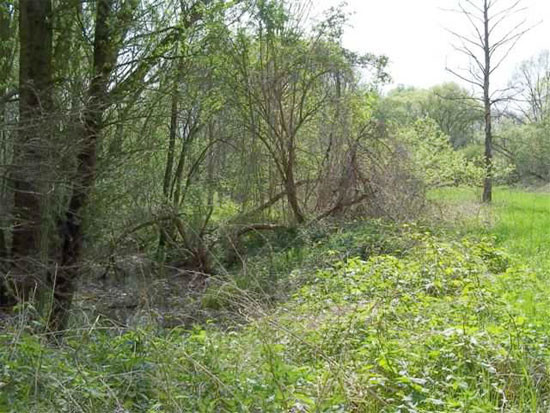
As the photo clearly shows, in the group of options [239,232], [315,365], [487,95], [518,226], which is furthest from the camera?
[487,95]

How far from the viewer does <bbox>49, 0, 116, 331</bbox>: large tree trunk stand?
7.05m

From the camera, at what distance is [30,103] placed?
22.4 ft

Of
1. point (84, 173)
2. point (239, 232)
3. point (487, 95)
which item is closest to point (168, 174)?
point (239, 232)

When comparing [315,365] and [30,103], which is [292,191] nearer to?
[30,103]

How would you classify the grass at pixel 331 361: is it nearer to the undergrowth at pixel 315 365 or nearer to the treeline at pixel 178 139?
the undergrowth at pixel 315 365

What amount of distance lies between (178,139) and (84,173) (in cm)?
539

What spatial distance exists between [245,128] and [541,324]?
9.91 m

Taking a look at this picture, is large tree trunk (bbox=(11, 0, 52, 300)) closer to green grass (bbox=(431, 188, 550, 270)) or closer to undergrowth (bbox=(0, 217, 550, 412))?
undergrowth (bbox=(0, 217, 550, 412))

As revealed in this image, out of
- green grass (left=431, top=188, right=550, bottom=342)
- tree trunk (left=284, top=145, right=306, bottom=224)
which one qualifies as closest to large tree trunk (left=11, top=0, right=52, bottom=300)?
green grass (left=431, top=188, right=550, bottom=342)

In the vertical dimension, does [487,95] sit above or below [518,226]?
above

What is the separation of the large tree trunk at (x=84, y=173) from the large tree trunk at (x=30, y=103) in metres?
0.39

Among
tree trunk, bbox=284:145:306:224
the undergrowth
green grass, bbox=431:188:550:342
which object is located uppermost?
tree trunk, bbox=284:145:306:224

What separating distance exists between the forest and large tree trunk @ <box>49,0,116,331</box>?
3 cm

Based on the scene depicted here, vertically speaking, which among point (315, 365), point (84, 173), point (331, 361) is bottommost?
point (315, 365)
